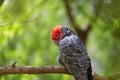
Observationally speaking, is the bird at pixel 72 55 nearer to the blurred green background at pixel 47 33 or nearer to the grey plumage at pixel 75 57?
the grey plumage at pixel 75 57

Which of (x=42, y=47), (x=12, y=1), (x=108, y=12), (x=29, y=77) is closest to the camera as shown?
(x=108, y=12)

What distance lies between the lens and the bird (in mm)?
2012

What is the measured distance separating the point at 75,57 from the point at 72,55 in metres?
0.02

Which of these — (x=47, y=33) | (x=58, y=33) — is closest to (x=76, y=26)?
(x=47, y=33)

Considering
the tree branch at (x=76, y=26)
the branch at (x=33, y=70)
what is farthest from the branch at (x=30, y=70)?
the tree branch at (x=76, y=26)

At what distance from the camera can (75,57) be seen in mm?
2023

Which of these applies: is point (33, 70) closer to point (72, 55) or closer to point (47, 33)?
point (72, 55)

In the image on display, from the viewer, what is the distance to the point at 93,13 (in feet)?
13.8

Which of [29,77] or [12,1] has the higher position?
[12,1]

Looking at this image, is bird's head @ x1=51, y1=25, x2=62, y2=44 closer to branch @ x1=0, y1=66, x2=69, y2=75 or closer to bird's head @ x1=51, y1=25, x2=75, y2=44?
bird's head @ x1=51, y1=25, x2=75, y2=44

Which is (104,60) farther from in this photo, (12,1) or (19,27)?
(12,1)

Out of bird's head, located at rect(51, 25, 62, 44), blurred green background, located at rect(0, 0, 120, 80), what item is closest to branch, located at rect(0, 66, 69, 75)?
bird's head, located at rect(51, 25, 62, 44)

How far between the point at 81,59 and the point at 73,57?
0.13 ft

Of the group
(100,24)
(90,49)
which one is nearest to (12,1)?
(100,24)
